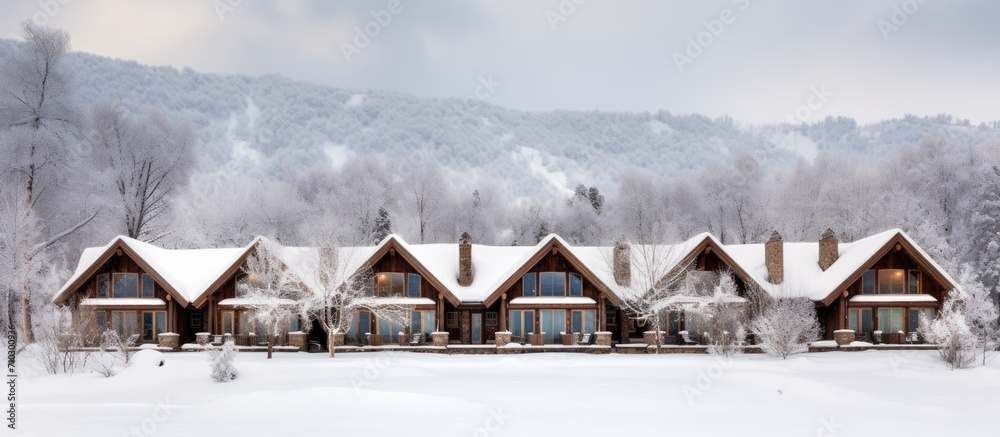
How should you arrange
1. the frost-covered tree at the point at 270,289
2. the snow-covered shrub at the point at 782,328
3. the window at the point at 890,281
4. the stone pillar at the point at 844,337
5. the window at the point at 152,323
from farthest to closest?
1. the window at the point at 152,323
2. the window at the point at 890,281
3. the stone pillar at the point at 844,337
4. the frost-covered tree at the point at 270,289
5. the snow-covered shrub at the point at 782,328

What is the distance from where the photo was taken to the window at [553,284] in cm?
4075

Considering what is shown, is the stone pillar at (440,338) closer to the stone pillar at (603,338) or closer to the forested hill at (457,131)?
the stone pillar at (603,338)

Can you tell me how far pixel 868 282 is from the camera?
40312mm

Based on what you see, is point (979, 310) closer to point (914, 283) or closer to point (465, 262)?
point (914, 283)

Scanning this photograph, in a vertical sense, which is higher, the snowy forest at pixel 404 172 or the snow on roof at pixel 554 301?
the snowy forest at pixel 404 172

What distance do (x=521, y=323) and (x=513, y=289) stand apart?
1.83 metres

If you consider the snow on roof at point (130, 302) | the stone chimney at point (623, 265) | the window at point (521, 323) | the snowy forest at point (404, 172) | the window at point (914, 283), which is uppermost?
the snowy forest at point (404, 172)

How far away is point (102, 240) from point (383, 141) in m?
87.2

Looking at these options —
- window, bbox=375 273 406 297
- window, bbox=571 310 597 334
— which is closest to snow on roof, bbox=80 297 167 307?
window, bbox=375 273 406 297

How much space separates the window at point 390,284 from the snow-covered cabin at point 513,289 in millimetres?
58

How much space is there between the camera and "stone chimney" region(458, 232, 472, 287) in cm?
4128

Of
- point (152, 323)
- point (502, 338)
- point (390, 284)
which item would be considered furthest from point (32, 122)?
point (502, 338)

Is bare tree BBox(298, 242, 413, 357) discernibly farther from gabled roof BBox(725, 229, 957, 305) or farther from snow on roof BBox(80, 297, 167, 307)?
gabled roof BBox(725, 229, 957, 305)

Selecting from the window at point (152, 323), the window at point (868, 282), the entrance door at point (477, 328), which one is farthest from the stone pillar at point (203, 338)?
the window at point (868, 282)
